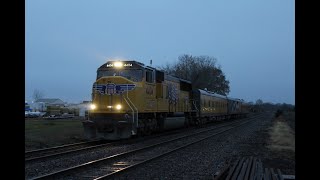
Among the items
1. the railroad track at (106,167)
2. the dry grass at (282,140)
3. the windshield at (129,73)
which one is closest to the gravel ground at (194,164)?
the railroad track at (106,167)

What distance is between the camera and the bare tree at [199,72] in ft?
294

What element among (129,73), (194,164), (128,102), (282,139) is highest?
(129,73)

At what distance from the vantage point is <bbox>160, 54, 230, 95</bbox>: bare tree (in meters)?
89.8

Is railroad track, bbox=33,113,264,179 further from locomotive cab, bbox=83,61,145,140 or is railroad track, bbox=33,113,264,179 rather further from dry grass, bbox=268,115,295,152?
dry grass, bbox=268,115,295,152

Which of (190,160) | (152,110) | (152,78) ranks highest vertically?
(152,78)

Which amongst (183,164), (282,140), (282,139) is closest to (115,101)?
(183,164)

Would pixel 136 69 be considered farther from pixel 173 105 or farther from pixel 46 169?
pixel 46 169

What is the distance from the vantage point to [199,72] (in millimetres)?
91812

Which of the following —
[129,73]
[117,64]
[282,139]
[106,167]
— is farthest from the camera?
[282,139]

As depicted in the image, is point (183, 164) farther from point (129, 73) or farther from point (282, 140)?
point (282, 140)

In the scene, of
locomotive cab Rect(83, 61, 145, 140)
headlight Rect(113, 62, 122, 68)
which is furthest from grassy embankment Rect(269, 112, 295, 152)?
headlight Rect(113, 62, 122, 68)
